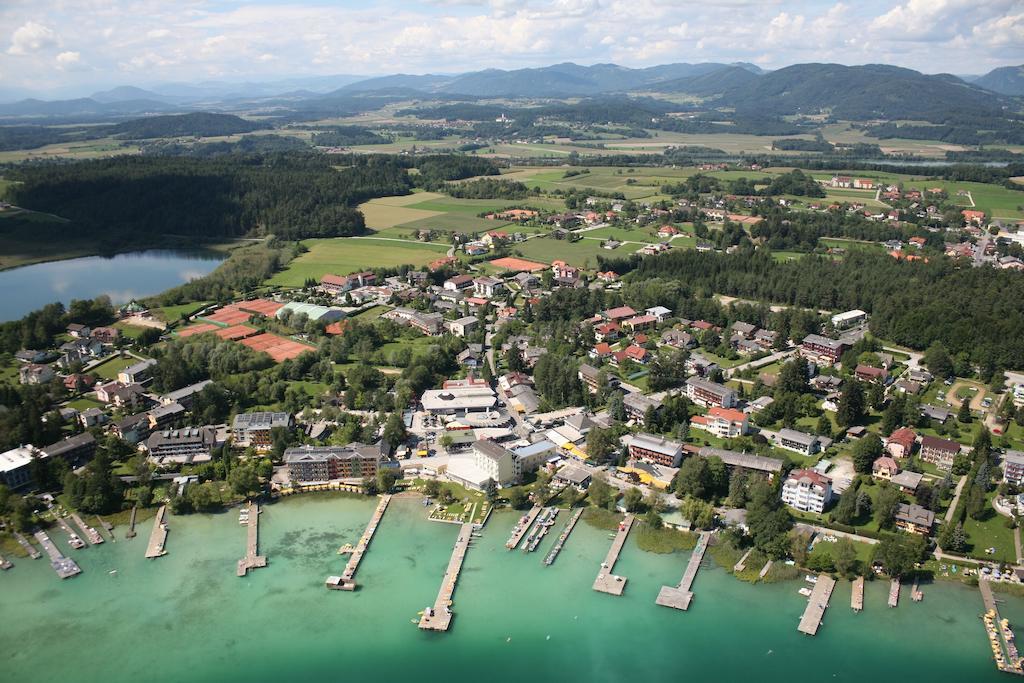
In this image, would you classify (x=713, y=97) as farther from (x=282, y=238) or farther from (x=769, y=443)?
(x=769, y=443)

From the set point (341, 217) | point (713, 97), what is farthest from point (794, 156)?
point (713, 97)

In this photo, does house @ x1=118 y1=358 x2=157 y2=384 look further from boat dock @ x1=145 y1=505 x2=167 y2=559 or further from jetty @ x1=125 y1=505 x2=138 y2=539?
boat dock @ x1=145 y1=505 x2=167 y2=559

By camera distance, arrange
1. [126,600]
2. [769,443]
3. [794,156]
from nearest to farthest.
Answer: [126,600]
[769,443]
[794,156]

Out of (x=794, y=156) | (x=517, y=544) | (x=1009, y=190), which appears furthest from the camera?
(x=794, y=156)

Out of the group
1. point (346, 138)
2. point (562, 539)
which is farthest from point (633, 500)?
point (346, 138)

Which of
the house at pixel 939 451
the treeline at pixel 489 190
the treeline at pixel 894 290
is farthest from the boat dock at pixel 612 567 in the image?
the treeline at pixel 489 190

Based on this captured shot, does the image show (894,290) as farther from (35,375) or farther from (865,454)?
(35,375)

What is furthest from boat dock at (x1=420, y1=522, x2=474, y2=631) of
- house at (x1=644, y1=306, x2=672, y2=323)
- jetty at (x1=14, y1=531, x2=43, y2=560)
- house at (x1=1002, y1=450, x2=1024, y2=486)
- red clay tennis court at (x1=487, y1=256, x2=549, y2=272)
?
red clay tennis court at (x1=487, y1=256, x2=549, y2=272)
